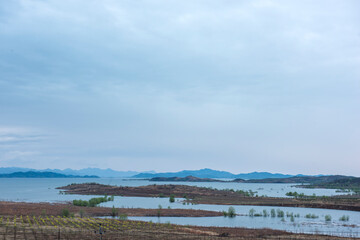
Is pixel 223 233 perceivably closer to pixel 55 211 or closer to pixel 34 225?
pixel 34 225

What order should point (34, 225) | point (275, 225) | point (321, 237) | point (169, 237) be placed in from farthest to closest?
point (275, 225)
point (34, 225)
point (321, 237)
point (169, 237)

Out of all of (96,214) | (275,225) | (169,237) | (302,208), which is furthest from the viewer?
(302,208)

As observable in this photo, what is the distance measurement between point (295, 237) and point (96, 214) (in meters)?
34.4

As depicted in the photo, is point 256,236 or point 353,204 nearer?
point 256,236

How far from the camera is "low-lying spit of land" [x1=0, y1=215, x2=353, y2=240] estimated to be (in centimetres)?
3825

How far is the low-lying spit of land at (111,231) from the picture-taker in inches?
1506

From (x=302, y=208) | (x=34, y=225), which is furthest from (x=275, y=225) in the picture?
(x=34, y=225)

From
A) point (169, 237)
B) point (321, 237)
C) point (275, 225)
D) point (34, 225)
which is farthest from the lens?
point (275, 225)

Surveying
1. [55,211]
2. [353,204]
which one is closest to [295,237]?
[55,211]

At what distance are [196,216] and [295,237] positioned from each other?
2536 cm

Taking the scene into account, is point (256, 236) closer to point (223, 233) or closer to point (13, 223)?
point (223, 233)

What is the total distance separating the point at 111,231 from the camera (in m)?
42.0

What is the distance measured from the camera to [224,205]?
277ft

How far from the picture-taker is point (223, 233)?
4288 centimetres
